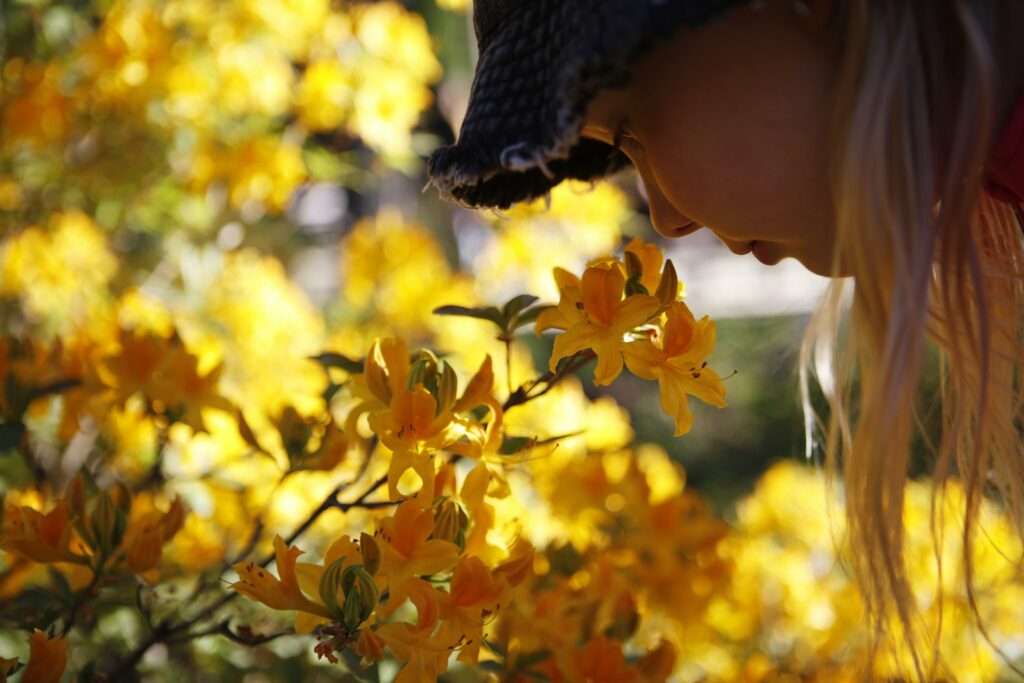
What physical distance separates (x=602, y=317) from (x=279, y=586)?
28cm

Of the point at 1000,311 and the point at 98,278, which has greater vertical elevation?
the point at 1000,311

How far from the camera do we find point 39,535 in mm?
726

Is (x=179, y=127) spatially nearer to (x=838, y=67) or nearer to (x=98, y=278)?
(x=98, y=278)

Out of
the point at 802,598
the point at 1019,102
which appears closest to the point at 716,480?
the point at 802,598

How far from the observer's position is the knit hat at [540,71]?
491mm

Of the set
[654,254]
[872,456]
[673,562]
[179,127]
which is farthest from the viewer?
[179,127]

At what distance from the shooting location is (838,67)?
575 millimetres

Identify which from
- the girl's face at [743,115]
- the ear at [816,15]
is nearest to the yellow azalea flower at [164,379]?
the girl's face at [743,115]

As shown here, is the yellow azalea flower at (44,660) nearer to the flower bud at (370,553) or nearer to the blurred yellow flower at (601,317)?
the flower bud at (370,553)

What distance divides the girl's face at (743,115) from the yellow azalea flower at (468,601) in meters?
0.27

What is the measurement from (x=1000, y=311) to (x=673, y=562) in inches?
18.6

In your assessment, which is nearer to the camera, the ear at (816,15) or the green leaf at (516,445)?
the ear at (816,15)

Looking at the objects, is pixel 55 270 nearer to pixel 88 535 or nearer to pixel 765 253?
pixel 88 535

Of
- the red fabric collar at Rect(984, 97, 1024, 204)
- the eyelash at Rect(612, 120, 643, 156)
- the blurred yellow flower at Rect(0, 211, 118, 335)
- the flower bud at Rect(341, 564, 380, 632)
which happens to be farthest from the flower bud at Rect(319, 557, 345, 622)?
the blurred yellow flower at Rect(0, 211, 118, 335)
